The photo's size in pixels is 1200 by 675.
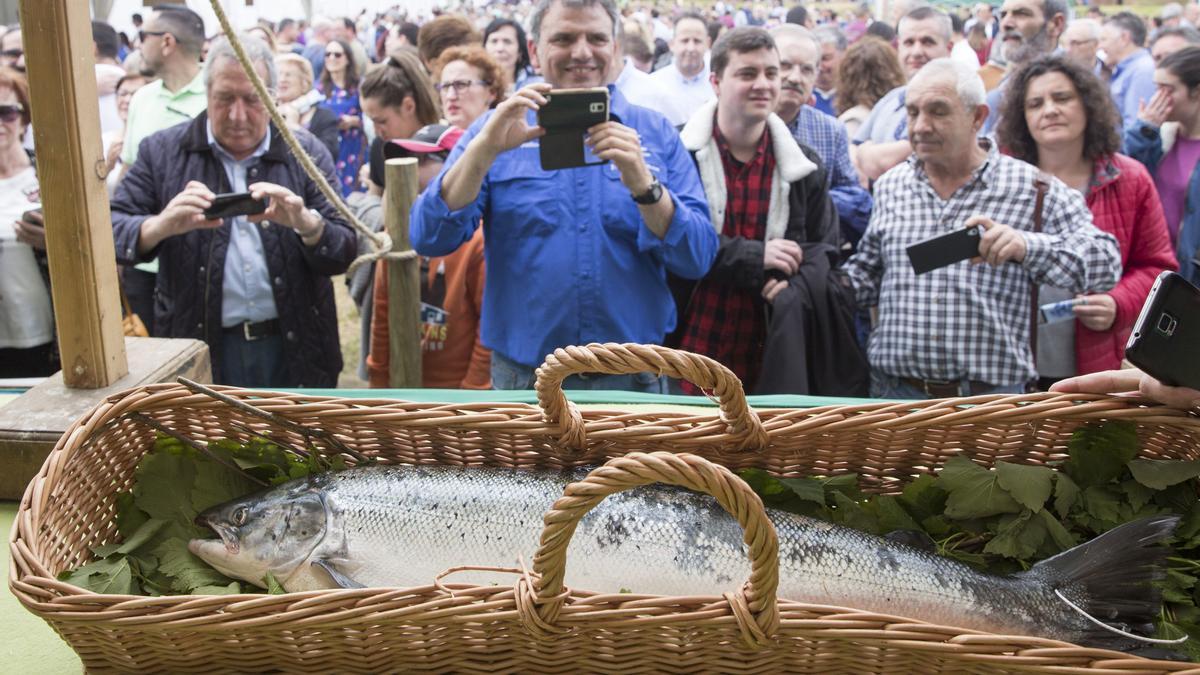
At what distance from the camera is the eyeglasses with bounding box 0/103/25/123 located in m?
3.97

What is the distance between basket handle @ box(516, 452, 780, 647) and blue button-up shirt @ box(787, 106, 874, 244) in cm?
310

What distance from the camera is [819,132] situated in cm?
455

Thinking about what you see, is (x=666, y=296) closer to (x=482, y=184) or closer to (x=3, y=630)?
(x=482, y=184)

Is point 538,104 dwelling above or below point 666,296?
above

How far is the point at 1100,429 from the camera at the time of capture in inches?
74.0

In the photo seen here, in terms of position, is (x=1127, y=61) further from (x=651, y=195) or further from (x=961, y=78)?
(x=651, y=195)

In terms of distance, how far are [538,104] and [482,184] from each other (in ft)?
1.21

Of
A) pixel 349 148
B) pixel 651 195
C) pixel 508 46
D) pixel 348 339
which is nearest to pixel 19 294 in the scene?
pixel 651 195

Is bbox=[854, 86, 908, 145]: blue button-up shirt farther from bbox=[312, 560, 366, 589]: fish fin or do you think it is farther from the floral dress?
bbox=[312, 560, 366, 589]: fish fin

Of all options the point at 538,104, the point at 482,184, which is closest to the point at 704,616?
the point at 538,104

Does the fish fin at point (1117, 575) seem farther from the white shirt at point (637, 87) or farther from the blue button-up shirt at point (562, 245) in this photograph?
the white shirt at point (637, 87)

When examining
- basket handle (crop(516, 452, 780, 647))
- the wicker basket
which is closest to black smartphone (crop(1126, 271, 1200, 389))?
the wicker basket

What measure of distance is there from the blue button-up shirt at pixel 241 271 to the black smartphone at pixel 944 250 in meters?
2.15

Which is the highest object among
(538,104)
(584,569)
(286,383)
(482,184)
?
(538,104)
